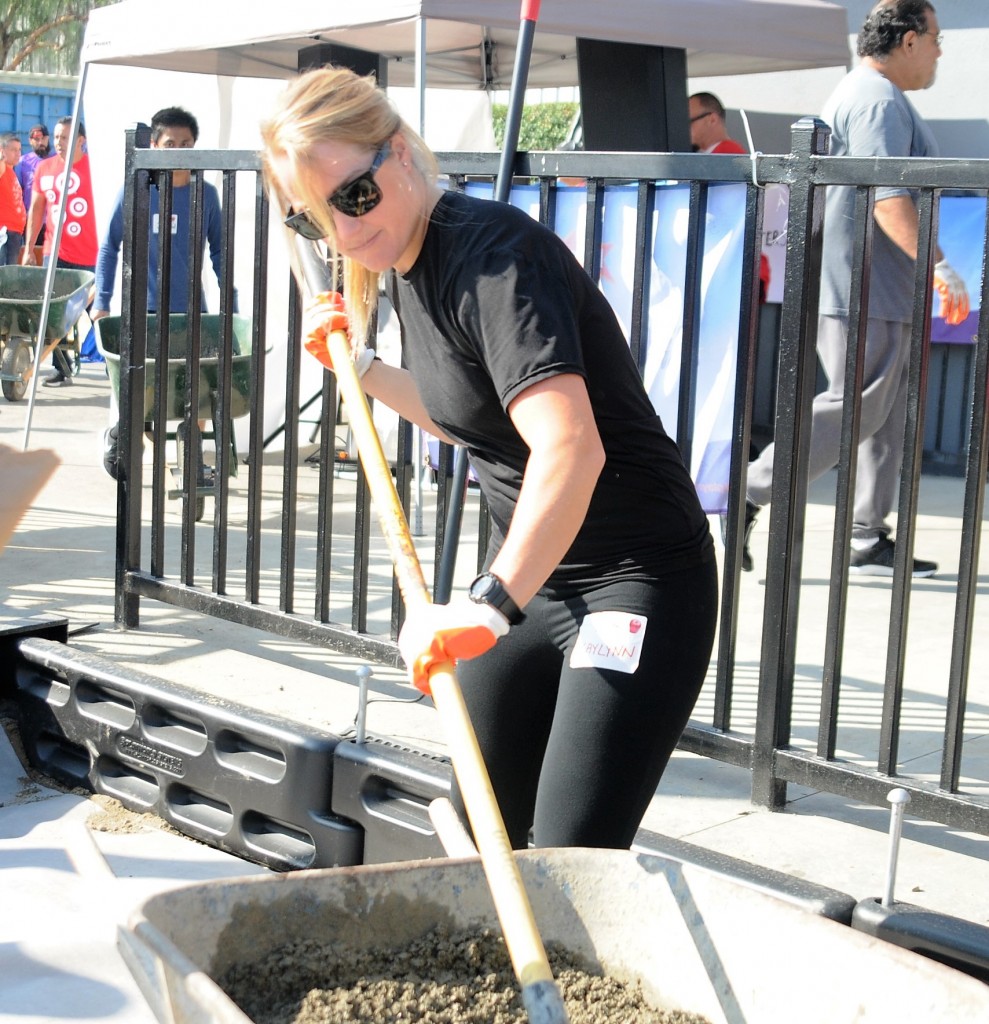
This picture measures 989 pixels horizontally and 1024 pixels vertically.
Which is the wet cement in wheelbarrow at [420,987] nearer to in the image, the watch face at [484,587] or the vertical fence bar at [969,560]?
the watch face at [484,587]

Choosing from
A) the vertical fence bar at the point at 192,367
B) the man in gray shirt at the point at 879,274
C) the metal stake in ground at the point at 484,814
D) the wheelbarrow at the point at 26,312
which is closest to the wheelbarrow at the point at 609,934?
the metal stake in ground at the point at 484,814

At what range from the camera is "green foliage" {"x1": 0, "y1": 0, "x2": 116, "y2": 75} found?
3750 centimetres

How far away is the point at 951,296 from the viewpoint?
571cm

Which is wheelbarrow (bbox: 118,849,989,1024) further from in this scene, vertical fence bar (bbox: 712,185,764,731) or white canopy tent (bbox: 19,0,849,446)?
white canopy tent (bbox: 19,0,849,446)

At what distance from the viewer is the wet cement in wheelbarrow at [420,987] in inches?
78.2

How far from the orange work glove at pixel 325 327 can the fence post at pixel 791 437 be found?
1220 millimetres

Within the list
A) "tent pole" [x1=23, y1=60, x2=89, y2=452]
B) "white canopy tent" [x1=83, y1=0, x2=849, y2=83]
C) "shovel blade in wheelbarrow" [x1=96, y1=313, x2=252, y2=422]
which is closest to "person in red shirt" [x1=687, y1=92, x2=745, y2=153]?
"white canopy tent" [x1=83, y1=0, x2=849, y2=83]

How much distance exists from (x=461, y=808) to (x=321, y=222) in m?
1.20

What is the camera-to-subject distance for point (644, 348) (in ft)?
12.9

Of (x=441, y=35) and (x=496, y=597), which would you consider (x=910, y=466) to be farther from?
(x=441, y=35)

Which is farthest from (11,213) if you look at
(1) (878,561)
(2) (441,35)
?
(1) (878,561)

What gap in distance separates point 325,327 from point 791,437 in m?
1.41

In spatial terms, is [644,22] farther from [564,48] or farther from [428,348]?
[428,348]

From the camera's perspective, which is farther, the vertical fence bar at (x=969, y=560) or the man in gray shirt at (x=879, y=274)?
the man in gray shirt at (x=879, y=274)
